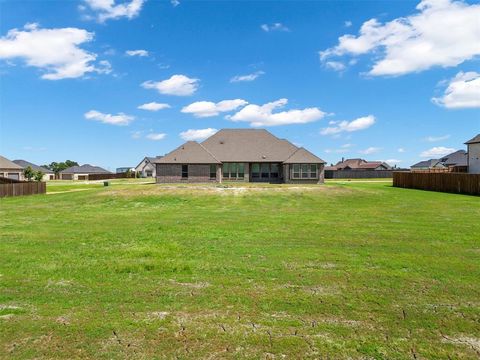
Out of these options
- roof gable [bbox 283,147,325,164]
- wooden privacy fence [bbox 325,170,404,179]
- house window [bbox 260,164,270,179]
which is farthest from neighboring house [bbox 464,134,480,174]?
wooden privacy fence [bbox 325,170,404,179]

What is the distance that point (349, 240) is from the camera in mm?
12438

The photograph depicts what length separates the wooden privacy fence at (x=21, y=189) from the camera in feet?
107

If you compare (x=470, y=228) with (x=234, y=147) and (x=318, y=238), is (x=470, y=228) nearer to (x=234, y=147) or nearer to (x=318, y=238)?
(x=318, y=238)

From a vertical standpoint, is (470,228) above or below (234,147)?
below

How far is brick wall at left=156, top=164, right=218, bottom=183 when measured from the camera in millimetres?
42938

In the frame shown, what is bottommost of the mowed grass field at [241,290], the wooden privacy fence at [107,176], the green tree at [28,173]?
the mowed grass field at [241,290]

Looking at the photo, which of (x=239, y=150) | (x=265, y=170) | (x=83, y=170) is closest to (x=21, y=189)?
(x=239, y=150)

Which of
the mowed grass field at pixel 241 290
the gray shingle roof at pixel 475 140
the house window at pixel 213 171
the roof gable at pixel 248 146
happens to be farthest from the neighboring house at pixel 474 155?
the mowed grass field at pixel 241 290

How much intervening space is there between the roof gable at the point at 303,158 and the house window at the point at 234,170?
5394 mm

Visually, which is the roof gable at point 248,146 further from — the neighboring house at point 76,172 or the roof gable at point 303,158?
the neighboring house at point 76,172

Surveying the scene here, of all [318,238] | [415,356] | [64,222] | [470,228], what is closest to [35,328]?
[415,356]

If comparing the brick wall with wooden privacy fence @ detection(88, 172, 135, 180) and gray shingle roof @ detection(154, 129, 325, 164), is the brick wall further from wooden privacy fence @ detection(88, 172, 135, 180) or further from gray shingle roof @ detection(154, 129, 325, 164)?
wooden privacy fence @ detection(88, 172, 135, 180)

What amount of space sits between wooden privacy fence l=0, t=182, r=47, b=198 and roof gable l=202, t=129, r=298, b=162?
1915 centimetres

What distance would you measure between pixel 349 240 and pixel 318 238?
40.6 inches
